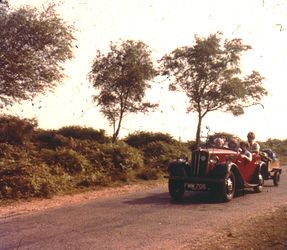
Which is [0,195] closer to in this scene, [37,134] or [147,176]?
[147,176]

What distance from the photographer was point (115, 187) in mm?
14914

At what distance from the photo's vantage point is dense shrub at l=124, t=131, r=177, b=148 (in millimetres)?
27084

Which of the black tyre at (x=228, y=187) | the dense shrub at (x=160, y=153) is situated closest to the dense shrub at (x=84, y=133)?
the dense shrub at (x=160, y=153)

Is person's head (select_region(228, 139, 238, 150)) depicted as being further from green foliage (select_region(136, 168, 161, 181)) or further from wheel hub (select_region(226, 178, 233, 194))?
green foliage (select_region(136, 168, 161, 181))

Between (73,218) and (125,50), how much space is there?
2464 centimetres

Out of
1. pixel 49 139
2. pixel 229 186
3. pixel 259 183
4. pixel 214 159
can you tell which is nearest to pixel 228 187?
pixel 229 186

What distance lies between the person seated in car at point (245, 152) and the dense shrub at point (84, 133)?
1395 cm

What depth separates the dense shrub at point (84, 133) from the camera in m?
26.2

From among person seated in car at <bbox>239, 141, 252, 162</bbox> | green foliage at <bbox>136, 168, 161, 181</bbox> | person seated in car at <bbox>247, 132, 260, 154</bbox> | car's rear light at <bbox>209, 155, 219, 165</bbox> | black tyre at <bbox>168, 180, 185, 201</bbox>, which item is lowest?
black tyre at <bbox>168, 180, 185, 201</bbox>

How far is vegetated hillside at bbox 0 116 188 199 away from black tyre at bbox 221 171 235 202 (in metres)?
5.29

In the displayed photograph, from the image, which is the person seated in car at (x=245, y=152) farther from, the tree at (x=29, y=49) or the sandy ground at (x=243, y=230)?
the tree at (x=29, y=49)

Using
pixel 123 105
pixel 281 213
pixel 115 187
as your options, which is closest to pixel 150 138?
pixel 123 105

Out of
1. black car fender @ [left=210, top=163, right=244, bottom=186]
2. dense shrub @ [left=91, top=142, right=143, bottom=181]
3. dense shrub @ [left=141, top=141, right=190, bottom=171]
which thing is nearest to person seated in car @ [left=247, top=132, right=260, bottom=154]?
black car fender @ [left=210, top=163, right=244, bottom=186]

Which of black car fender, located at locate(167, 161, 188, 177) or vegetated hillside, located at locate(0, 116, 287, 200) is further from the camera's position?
vegetated hillside, located at locate(0, 116, 287, 200)
